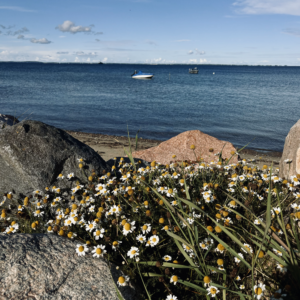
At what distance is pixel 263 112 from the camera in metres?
24.4

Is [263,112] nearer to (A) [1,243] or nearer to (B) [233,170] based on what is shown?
(B) [233,170]

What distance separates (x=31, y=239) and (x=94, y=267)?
78cm

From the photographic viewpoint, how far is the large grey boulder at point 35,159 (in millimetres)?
4555

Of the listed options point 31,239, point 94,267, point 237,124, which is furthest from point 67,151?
point 237,124

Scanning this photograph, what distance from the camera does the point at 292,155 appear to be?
15.4ft

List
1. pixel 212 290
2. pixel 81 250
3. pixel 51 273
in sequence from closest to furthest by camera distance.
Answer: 1. pixel 212 290
2. pixel 51 273
3. pixel 81 250

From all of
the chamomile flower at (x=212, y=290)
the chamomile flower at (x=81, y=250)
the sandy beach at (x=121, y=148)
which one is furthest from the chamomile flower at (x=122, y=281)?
the sandy beach at (x=121, y=148)

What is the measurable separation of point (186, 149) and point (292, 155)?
388 centimetres

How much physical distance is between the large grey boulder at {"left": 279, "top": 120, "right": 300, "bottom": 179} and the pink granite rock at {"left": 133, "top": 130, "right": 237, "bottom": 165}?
2817mm

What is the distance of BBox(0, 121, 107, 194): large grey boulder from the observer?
4555mm

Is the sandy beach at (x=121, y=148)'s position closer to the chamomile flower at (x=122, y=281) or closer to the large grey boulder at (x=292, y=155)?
the large grey boulder at (x=292, y=155)

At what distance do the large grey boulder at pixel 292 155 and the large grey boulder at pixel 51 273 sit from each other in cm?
339

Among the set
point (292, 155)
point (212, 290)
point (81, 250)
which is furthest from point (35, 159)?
point (292, 155)

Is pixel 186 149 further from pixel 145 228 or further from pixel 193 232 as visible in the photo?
pixel 193 232
